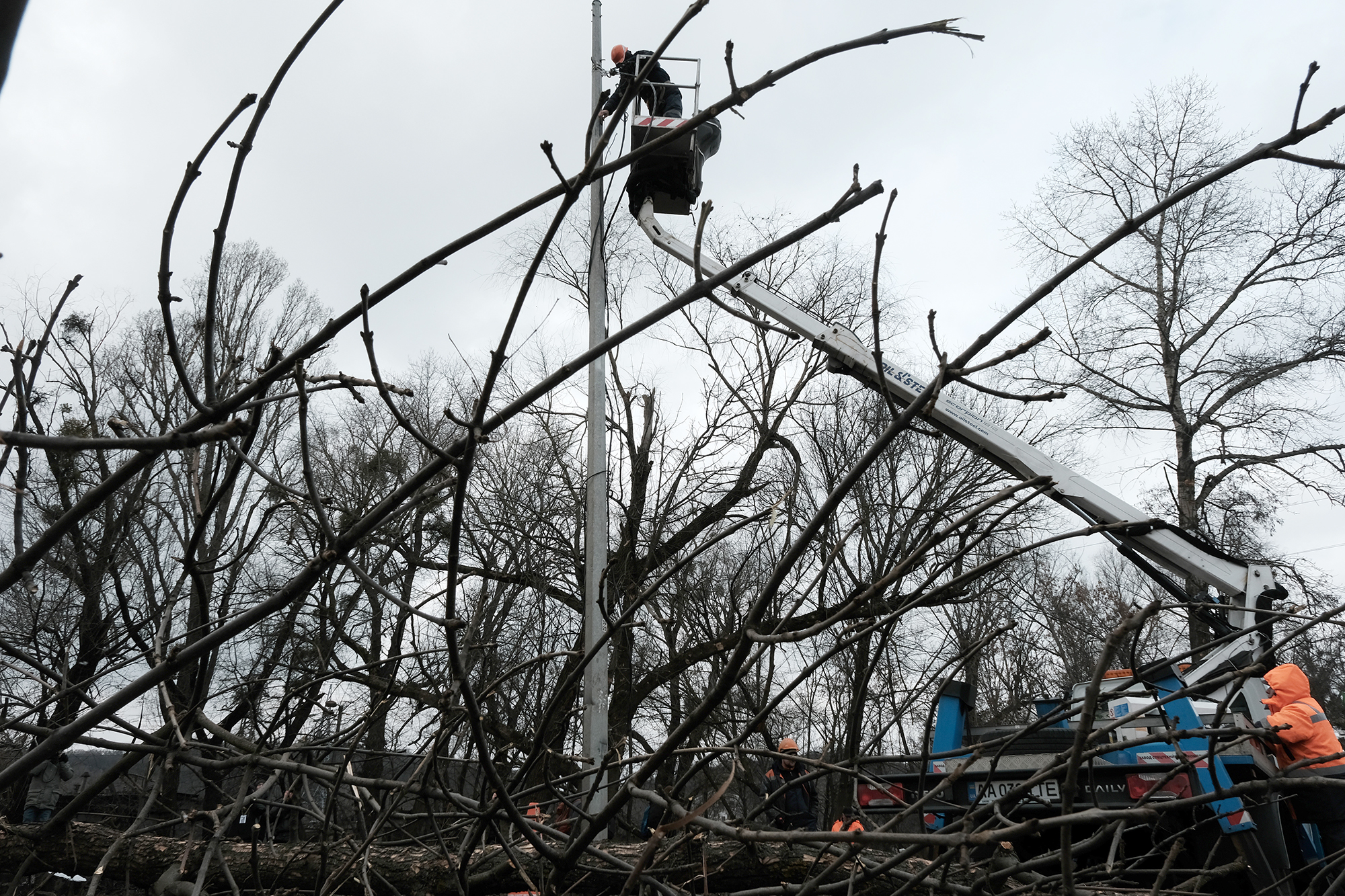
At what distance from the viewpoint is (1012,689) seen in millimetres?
18297

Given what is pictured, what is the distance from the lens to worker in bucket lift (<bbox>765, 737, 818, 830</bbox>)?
1701mm

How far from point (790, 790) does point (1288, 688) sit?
189 inches

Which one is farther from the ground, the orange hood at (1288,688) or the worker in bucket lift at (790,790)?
the orange hood at (1288,688)

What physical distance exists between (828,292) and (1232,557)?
10.1 m

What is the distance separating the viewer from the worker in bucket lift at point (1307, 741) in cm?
519

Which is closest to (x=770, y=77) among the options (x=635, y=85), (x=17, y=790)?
(x=635, y=85)

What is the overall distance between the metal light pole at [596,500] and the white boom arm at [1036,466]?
1305 millimetres

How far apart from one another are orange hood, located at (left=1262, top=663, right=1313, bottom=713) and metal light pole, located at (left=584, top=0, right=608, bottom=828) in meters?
4.53

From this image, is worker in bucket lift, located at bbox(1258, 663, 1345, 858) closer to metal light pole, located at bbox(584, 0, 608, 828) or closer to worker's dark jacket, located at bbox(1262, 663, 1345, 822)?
worker's dark jacket, located at bbox(1262, 663, 1345, 822)

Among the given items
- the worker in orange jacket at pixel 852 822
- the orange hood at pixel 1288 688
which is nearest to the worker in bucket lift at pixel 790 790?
the worker in orange jacket at pixel 852 822

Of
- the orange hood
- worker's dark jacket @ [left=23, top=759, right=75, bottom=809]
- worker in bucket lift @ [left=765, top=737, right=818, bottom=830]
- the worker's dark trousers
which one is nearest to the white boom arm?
the orange hood

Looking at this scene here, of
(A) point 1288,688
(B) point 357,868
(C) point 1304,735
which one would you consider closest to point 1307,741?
(C) point 1304,735

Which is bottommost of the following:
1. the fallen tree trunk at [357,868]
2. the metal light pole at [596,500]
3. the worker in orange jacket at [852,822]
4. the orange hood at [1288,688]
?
the fallen tree trunk at [357,868]

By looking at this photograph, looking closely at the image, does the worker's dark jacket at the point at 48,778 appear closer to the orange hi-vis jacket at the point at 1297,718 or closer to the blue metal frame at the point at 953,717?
the blue metal frame at the point at 953,717
